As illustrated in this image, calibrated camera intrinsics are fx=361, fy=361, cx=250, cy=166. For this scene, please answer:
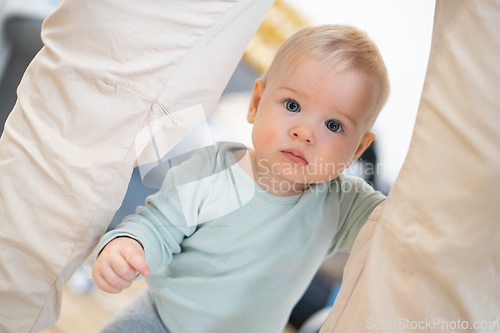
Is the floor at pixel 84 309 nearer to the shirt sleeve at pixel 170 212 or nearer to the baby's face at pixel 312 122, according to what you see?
the shirt sleeve at pixel 170 212

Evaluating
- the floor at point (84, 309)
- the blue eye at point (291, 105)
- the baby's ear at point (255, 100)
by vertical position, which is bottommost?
the floor at point (84, 309)

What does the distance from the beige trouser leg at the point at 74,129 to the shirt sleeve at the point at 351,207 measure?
45 centimetres

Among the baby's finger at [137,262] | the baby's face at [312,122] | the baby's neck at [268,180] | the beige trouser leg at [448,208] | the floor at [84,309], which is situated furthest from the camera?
the floor at [84,309]

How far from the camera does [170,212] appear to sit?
707 millimetres

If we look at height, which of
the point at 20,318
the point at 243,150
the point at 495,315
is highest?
the point at 495,315

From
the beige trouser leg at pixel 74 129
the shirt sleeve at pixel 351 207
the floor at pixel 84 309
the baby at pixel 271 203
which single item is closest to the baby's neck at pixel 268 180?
the baby at pixel 271 203

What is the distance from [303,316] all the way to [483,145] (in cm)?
105

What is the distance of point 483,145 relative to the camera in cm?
36

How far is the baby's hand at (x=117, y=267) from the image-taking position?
0.55 metres

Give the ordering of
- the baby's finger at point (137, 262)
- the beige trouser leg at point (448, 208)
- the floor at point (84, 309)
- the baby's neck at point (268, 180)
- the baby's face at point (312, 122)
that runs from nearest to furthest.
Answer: the beige trouser leg at point (448, 208), the baby's finger at point (137, 262), the baby's face at point (312, 122), the baby's neck at point (268, 180), the floor at point (84, 309)

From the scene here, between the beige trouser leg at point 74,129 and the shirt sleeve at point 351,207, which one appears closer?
the beige trouser leg at point 74,129

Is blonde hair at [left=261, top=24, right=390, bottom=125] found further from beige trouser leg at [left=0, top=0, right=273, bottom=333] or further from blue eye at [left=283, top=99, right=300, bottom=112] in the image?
beige trouser leg at [left=0, top=0, right=273, bottom=333]

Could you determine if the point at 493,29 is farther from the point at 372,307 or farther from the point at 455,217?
the point at 372,307

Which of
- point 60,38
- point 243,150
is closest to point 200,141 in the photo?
point 243,150
